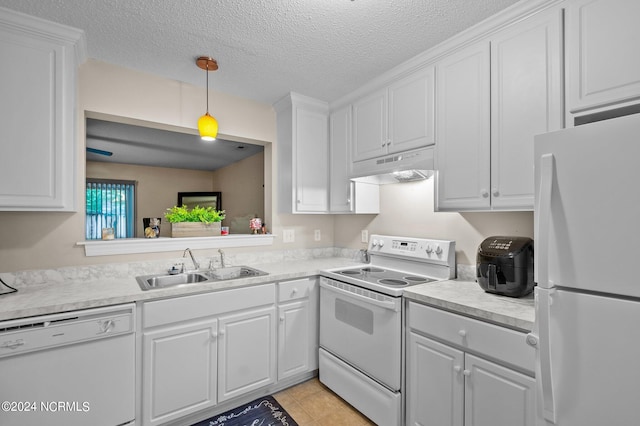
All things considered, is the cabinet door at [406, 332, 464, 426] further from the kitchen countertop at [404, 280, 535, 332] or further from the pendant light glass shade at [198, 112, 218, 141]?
the pendant light glass shade at [198, 112, 218, 141]

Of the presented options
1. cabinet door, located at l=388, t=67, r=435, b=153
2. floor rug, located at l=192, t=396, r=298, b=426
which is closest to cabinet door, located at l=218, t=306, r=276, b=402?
floor rug, located at l=192, t=396, r=298, b=426

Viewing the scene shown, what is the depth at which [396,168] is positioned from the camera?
2287 millimetres

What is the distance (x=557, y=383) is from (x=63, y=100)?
2.77 meters

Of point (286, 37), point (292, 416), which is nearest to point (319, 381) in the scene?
point (292, 416)

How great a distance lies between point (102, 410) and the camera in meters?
1.68

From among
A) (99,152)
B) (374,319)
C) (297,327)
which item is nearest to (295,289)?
(297,327)

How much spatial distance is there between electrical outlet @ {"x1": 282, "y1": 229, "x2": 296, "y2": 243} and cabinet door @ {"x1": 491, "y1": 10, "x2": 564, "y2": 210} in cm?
189

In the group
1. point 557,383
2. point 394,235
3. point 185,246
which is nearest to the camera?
point 557,383

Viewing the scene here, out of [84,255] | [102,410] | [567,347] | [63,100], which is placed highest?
[63,100]

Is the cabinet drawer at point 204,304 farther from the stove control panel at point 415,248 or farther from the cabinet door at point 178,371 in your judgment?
the stove control panel at point 415,248

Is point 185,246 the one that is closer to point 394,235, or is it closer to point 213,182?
point 394,235

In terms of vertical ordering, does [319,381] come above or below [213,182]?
below

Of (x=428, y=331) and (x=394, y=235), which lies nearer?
(x=428, y=331)

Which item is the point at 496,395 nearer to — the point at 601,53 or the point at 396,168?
the point at 396,168
